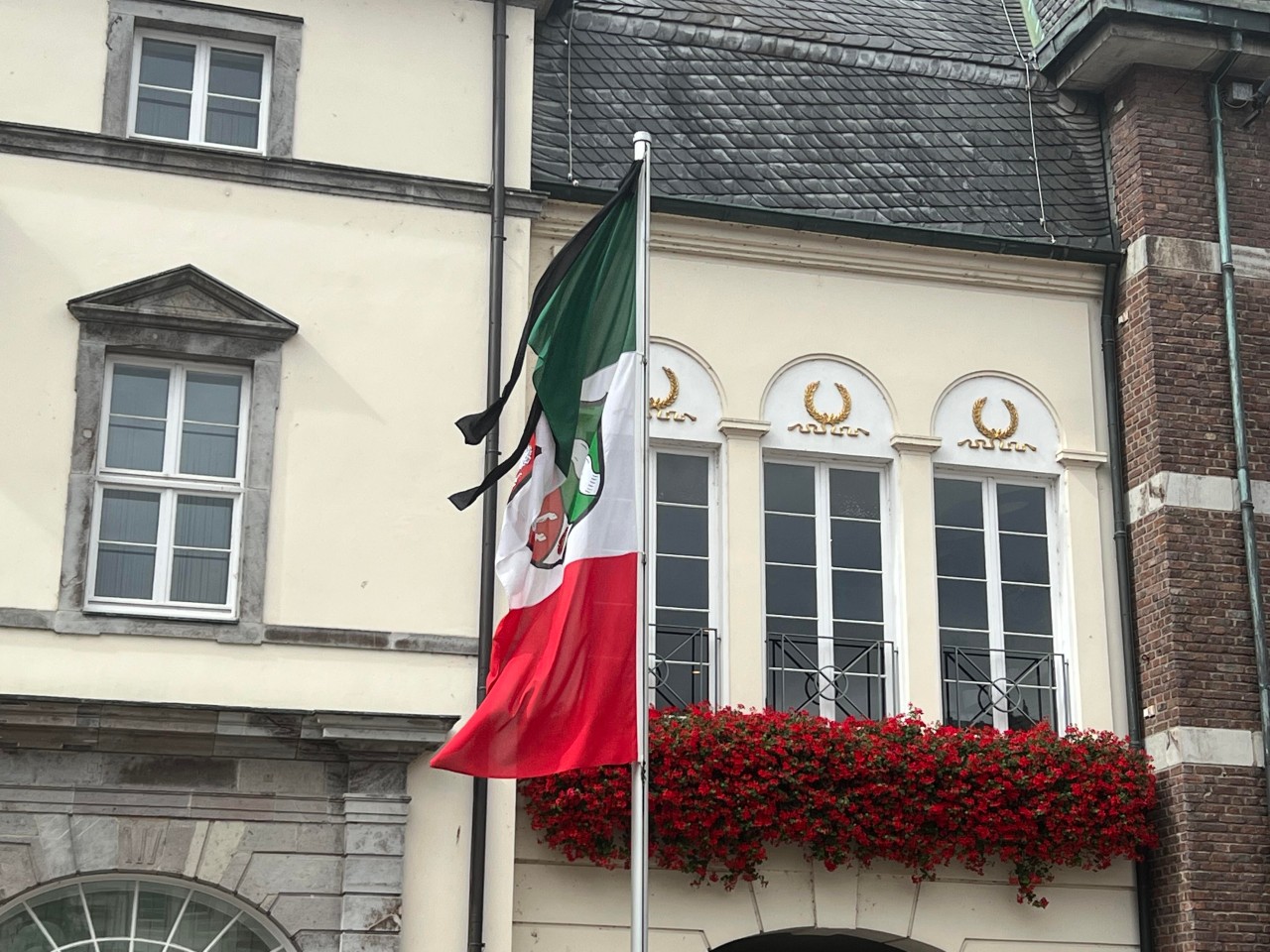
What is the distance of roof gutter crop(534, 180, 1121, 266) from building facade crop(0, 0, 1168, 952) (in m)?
0.03

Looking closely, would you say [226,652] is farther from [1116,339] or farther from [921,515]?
[1116,339]

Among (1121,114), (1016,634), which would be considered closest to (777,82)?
(1121,114)

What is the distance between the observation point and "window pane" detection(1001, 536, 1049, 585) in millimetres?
14500

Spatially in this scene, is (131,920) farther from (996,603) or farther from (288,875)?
(996,603)

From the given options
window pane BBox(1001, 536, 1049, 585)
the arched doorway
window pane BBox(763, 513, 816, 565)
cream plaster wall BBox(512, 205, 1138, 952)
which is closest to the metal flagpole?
cream plaster wall BBox(512, 205, 1138, 952)

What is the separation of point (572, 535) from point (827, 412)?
4.36 meters

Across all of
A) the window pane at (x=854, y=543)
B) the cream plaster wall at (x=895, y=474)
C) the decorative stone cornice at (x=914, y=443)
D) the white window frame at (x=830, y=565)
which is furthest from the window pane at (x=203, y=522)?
the decorative stone cornice at (x=914, y=443)

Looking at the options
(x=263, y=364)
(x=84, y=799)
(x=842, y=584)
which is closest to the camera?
(x=84, y=799)

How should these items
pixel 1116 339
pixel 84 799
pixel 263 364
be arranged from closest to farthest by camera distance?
pixel 84 799 < pixel 263 364 < pixel 1116 339

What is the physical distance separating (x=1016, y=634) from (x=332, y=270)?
224 inches

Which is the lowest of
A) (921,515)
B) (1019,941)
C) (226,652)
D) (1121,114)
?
(1019,941)

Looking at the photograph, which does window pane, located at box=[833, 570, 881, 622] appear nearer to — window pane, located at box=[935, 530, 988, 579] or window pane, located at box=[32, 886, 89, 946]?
window pane, located at box=[935, 530, 988, 579]

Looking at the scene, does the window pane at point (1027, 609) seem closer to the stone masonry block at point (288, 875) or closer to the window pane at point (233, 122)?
the stone masonry block at point (288, 875)

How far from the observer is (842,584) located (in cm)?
1412
